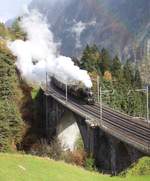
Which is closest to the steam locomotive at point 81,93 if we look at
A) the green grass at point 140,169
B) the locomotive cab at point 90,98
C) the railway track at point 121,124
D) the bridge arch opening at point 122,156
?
the locomotive cab at point 90,98

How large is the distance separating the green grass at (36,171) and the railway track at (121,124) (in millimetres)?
16681

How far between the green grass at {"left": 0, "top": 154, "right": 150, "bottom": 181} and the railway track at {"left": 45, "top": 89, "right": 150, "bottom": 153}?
16.7 metres

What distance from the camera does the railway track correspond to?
4928 cm

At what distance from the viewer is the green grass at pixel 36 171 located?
2541 centimetres

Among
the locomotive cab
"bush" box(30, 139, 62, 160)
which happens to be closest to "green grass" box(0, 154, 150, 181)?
"bush" box(30, 139, 62, 160)

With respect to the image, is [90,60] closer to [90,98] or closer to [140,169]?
[90,98]

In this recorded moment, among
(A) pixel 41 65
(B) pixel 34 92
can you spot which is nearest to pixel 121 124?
(A) pixel 41 65

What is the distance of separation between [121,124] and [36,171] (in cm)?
3224

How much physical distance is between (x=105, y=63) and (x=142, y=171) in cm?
9684

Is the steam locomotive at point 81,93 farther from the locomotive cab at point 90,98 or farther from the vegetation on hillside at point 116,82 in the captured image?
the vegetation on hillside at point 116,82

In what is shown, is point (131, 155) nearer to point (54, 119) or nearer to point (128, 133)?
point (128, 133)

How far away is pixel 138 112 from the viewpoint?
356 feet

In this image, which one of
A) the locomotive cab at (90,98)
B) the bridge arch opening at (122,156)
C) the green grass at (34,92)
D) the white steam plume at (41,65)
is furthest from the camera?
the green grass at (34,92)

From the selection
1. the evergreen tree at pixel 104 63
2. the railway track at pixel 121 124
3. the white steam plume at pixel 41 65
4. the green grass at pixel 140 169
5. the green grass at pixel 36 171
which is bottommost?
the green grass at pixel 140 169
